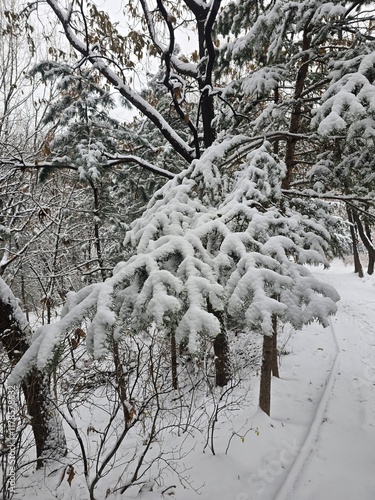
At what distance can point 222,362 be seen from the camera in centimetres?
749

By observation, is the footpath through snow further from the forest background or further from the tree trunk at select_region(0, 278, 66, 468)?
the tree trunk at select_region(0, 278, 66, 468)

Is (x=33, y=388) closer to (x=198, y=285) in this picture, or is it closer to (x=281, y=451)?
(x=198, y=285)

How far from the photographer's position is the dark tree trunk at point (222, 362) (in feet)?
24.0

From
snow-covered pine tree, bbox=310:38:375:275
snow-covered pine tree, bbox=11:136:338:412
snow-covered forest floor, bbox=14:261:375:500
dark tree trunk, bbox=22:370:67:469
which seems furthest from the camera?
dark tree trunk, bbox=22:370:67:469

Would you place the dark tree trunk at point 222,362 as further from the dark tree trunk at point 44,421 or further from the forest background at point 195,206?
the dark tree trunk at point 44,421

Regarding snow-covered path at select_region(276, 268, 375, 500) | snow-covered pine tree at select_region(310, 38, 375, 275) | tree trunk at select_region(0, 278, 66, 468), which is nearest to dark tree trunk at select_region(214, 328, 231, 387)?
snow-covered path at select_region(276, 268, 375, 500)

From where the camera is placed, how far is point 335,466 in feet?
14.9

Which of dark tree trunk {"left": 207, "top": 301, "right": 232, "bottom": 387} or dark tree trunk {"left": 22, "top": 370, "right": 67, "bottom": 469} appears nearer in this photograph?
dark tree trunk {"left": 22, "top": 370, "right": 67, "bottom": 469}

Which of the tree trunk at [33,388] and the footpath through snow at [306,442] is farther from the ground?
the tree trunk at [33,388]

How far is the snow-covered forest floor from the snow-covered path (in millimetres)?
14

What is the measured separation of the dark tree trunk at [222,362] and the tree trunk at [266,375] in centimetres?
167

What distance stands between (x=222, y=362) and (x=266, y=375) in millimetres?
2034

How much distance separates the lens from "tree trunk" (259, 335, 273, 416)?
5.37 metres

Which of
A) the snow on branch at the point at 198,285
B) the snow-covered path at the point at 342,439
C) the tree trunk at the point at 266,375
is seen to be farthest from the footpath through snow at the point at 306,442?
the snow on branch at the point at 198,285
